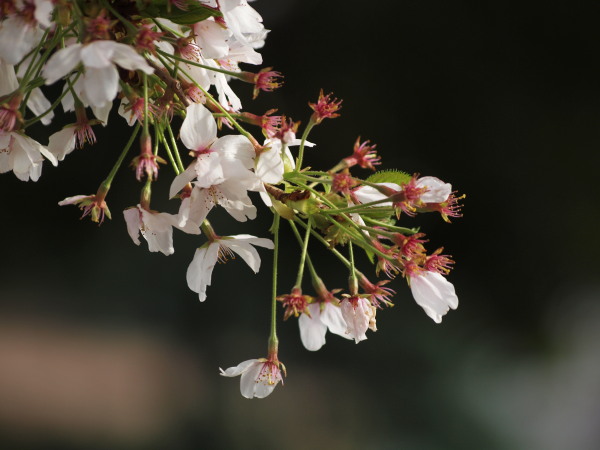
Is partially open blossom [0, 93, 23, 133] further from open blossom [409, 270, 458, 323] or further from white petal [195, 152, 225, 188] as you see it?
open blossom [409, 270, 458, 323]

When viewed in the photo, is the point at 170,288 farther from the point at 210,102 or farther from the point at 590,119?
the point at 210,102

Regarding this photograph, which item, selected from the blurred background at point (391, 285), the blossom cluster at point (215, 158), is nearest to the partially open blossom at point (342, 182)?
the blossom cluster at point (215, 158)

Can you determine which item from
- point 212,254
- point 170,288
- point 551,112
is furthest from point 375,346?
point 212,254

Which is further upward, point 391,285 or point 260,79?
point 260,79

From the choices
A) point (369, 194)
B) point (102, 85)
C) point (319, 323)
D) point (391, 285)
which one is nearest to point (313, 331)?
point (319, 323)

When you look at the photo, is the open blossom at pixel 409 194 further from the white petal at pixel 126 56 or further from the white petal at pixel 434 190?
the white petal at pixel 126 56

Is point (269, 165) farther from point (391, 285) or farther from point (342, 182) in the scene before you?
point (391, 285)
